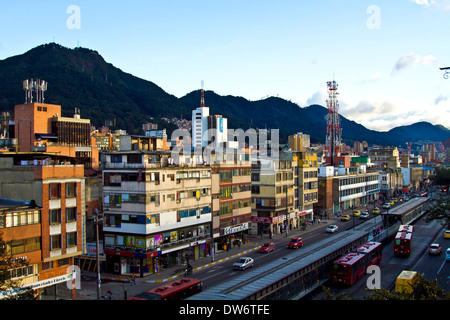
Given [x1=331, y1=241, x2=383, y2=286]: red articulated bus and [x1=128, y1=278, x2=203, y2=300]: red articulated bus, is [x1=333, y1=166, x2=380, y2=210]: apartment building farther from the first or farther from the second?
[x1=128, y1=278, x2=203, y2=300]: red articulated bus

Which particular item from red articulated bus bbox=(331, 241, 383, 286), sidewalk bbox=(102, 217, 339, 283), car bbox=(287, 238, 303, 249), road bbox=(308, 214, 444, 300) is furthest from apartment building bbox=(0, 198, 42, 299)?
car bbox=(287, 238, 303, 249)

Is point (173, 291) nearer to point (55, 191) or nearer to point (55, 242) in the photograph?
point (55, 242)

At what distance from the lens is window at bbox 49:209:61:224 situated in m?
33.6

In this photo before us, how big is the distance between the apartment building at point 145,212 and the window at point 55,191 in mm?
12422

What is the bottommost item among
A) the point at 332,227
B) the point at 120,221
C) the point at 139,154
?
the point at 332,227

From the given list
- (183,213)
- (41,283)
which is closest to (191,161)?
(183,213)

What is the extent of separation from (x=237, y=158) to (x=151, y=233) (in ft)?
72.6

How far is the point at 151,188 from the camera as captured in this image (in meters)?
46.8

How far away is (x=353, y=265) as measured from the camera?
38375 millimetres

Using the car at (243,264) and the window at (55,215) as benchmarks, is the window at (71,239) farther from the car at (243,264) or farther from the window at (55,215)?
the car at (243,264)

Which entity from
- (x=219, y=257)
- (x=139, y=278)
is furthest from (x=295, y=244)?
(x=139, y=278)

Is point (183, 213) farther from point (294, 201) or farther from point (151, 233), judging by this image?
point (294, 201)

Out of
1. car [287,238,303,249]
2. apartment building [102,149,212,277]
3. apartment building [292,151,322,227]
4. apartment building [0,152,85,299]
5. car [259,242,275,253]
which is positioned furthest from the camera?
apartment building [292,151,322,227]

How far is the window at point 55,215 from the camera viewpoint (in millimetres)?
33641
